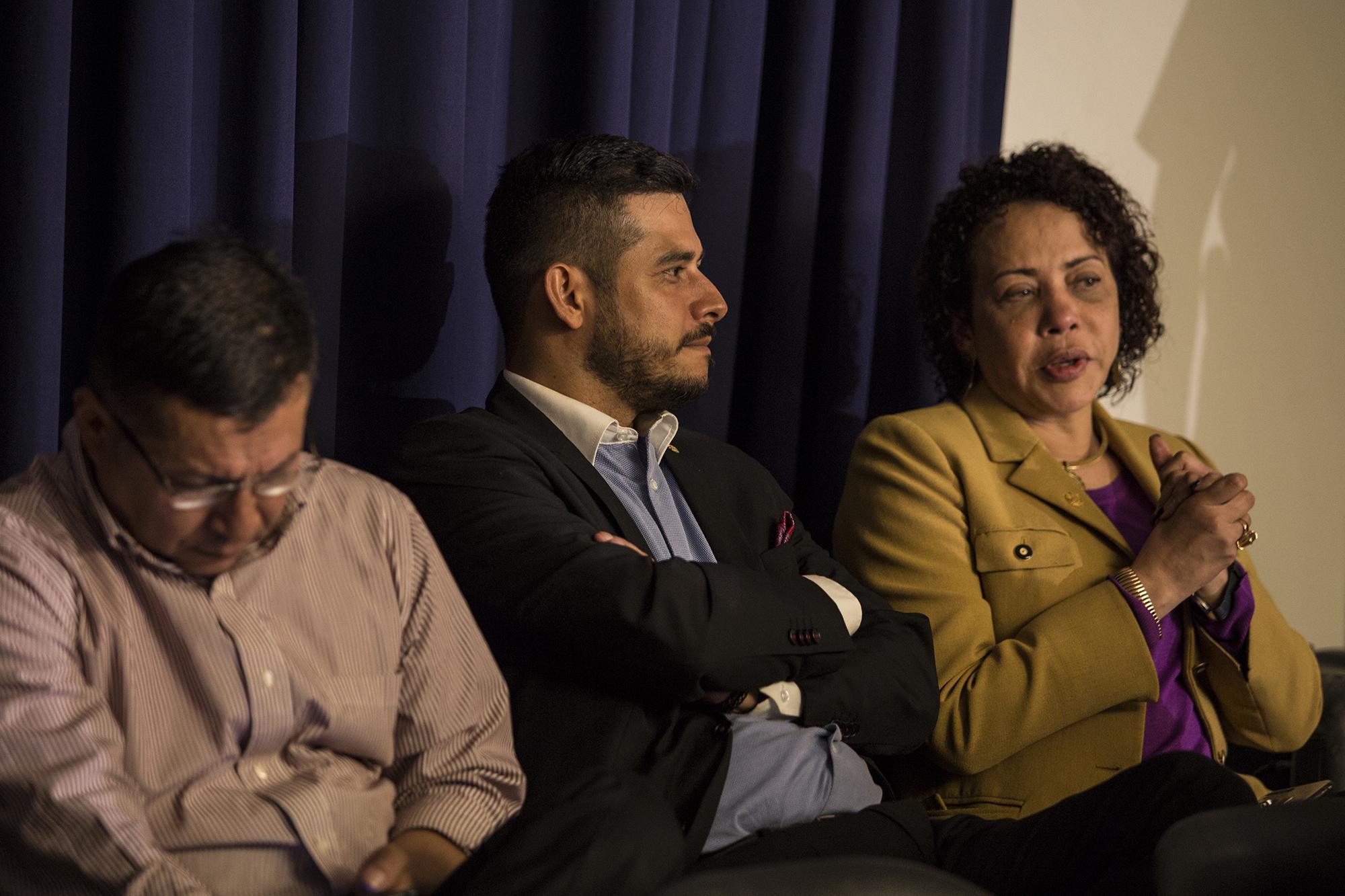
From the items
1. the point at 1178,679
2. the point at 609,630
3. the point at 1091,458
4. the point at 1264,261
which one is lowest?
the point at 1178,679

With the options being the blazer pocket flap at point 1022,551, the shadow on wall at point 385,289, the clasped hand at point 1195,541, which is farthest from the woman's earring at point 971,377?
the shadow on wall at point 385,289

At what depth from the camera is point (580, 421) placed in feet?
6.05

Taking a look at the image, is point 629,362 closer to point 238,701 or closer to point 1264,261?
point 238,701

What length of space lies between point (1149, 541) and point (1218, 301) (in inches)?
61.7

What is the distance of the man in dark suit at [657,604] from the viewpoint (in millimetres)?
1505

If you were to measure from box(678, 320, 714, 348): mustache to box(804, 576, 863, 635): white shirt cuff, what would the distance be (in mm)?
406

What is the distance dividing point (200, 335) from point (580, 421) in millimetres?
810

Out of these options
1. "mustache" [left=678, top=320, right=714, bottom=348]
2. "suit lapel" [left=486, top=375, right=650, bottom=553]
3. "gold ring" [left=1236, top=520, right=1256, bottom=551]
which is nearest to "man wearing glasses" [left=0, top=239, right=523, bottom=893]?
"suit lapel" [left=486, top=375, right=650, bottom=553]

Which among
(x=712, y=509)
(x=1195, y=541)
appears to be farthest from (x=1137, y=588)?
(x=712, y=509)

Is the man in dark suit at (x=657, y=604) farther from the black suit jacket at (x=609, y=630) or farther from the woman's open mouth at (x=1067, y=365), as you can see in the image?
the woman's open mouth at (x=1067, y=365)

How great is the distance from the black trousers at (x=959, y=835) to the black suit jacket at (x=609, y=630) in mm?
127

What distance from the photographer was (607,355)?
191 cm

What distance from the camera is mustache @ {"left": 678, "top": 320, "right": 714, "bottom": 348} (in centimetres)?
194

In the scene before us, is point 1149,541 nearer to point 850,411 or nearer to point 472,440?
point 850,411
